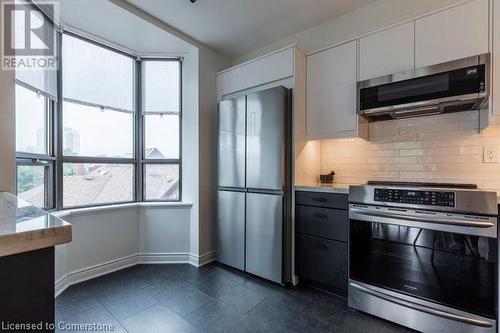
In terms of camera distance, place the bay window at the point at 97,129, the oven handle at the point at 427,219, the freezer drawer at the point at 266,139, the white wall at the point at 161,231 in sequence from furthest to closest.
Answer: the white wall at the point at 161,231 < the freezer drawer at the point at 266,139 < the bay window at the point at 97,129 < the oven handle at the point at 427,219

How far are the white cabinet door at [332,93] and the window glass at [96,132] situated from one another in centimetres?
221

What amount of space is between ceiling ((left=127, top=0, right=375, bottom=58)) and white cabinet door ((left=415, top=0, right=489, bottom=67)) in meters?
0.72

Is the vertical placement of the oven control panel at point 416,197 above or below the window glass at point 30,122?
below

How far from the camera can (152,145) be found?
10.6 ft

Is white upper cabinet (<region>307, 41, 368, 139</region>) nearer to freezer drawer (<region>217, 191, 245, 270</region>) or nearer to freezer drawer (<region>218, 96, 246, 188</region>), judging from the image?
freezer drawer (<region>218, 96, 246, 188</region>)

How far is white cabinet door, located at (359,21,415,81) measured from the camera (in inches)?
79.1

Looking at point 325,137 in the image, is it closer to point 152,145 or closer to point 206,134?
point 206,134

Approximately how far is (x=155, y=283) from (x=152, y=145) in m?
1.65

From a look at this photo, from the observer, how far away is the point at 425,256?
1.79 m

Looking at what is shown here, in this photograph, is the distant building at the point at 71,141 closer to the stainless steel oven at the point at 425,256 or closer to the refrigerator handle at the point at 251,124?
the refrigerator handle at the point at 251,124

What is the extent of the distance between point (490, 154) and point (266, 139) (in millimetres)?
1815

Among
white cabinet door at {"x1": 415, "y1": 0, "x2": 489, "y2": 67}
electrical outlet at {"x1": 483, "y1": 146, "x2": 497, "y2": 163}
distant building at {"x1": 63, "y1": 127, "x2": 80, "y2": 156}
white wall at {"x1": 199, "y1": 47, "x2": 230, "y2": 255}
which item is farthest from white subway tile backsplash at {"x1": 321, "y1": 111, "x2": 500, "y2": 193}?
distant building at {"x1": 63, "y1": 127, "x2": 80, "y2": 156}

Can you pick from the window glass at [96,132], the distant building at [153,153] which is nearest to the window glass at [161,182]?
the distant building at [153,153]

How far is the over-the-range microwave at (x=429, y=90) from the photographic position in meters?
1.69
